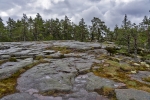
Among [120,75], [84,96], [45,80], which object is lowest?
[84,96]

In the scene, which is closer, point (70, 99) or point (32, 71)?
point (70, 99)

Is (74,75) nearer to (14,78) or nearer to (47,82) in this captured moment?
(47,82)

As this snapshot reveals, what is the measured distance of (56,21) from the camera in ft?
250

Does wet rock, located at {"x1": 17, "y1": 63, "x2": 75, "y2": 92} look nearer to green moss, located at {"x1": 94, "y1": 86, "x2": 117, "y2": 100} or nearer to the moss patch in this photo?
the moss patch

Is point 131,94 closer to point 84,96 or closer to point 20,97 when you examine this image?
point 84,96

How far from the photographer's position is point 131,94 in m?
9.96

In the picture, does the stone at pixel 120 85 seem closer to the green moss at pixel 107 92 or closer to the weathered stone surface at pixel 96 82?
the weathered stone surface at pixel 96 82

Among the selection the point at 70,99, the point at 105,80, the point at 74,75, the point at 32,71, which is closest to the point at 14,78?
the point at 32,71

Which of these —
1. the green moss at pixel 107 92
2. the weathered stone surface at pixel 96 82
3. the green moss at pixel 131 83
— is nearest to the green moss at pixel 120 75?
the green moss at pixel 131 83

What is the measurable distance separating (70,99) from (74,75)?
14.6 ft

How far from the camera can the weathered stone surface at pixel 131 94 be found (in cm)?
953

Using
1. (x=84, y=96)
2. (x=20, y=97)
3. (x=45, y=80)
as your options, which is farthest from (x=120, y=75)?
(x=20, y=97)

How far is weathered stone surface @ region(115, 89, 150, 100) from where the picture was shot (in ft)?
31.3

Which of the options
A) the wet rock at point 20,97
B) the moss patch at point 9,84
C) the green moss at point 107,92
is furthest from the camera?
the moss patch at point 9,84
